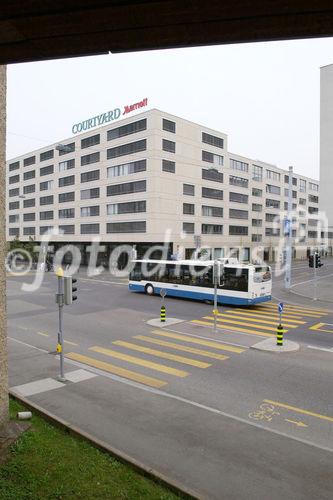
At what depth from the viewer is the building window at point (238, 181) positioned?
2649 inches

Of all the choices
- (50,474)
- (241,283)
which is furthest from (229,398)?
(241,283)

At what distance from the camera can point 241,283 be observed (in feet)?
76.8

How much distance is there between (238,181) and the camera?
6938 cm

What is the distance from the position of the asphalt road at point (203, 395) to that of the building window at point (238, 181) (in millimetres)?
49302

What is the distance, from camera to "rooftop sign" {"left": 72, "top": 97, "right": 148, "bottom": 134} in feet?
180

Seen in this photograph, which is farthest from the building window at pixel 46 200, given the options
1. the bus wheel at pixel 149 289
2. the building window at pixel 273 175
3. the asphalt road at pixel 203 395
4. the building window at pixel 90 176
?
the asphalt road at pixel 203 395

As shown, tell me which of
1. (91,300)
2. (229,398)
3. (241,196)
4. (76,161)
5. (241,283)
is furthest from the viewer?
(241,196)

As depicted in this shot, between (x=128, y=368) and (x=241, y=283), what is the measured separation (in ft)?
41.0

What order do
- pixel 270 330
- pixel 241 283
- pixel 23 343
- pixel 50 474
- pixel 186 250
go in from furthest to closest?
pixel 186 250 → pixel 241 283 → pixel 270 330 → pixel 23 343 → pixel 50 474

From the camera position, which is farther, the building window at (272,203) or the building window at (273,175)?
the building window at (272,203)

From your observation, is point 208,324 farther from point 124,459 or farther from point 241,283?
point 124,459

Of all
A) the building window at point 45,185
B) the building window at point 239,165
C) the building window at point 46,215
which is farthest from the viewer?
the building window at point 46,215

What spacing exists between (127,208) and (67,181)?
1843 cm

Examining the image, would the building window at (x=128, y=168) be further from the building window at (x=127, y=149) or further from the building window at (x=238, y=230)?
the building window at (x=238, y=230)
